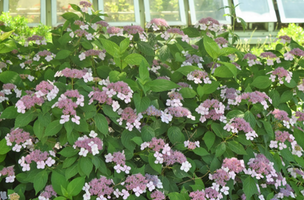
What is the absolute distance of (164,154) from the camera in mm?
1398

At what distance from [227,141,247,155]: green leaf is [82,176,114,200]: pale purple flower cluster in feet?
1.77

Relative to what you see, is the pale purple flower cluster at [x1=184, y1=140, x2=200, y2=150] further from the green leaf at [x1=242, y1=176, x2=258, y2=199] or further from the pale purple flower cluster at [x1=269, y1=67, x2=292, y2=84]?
the pale purple flower cluster at [x1=269, y1=67, x2=292, y2=84]

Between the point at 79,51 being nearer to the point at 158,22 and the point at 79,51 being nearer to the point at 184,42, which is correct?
the point at 158,22

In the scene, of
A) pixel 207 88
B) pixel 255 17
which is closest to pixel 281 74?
pixel 207 88

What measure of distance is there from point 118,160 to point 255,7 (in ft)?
21.2

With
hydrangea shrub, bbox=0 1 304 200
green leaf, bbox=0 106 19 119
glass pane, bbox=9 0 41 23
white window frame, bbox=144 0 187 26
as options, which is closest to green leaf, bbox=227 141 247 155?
hydrangea shrub, bbox=0 1 304 200

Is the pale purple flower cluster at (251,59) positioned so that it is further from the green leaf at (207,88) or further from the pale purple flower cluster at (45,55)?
the pale purple flower cluster at (45,55)

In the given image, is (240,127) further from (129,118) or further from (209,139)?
(129,118)

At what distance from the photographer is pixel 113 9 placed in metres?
6.49

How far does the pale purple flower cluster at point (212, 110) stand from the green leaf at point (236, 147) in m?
0.10

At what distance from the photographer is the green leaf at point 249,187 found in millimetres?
1465

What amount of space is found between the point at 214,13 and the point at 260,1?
1.13 meters

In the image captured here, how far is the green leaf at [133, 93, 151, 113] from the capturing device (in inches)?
52.6

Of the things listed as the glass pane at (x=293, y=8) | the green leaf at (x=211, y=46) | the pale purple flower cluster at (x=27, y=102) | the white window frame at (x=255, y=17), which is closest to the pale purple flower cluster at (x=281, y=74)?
the green leaf at (x=211, y=46)
